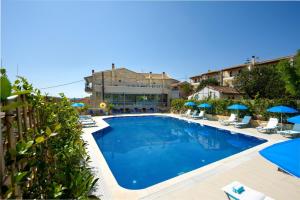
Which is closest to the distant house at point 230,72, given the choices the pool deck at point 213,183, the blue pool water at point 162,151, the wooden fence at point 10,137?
the blue pool water at point 162,151

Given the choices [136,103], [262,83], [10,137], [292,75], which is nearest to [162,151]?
[10,137]

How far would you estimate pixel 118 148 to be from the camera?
12.2 meters

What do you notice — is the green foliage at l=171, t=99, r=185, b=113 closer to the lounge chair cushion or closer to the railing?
the railing

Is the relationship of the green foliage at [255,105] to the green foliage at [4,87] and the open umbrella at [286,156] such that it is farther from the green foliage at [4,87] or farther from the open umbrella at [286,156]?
the green foliage at [4,87]

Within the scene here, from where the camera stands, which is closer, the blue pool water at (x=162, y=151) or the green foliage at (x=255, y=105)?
the blue pool water at (x=162, y=151)

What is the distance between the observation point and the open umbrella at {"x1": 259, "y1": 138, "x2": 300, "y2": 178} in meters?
2.92

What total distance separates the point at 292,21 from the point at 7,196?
67.8 feet

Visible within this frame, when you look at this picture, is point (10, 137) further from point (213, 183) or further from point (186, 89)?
point (186, 89)

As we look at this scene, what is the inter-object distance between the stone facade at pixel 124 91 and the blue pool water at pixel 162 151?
50.7 feet

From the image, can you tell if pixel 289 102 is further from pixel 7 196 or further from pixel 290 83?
pixel 7 196

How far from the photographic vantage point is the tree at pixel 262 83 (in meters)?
26.5

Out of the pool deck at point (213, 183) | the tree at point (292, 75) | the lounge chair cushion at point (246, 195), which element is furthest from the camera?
the tree at point (292, 75)

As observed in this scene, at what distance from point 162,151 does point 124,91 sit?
74.9 ft

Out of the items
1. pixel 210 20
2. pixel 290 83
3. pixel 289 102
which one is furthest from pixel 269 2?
pixel 290 83
